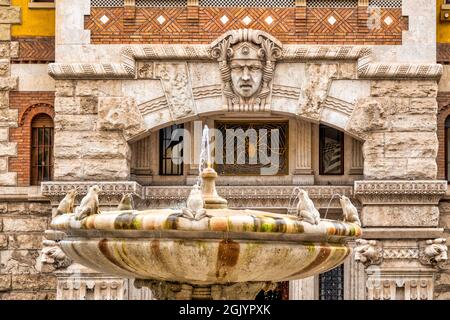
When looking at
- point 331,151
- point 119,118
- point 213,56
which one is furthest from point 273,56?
point 119,118

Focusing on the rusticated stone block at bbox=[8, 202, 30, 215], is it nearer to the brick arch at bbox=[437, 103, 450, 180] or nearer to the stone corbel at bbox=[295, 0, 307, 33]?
the stone corbel at bbox=[295, 0, 307, 33]

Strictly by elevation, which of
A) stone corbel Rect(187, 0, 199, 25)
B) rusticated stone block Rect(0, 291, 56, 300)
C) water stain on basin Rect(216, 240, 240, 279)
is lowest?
rusticated stone block Rect(0, 291, 56, 300)

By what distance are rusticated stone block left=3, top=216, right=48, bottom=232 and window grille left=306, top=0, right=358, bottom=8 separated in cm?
630

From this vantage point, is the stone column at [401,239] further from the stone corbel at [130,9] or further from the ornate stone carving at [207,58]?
the stone corbel at [130,9]

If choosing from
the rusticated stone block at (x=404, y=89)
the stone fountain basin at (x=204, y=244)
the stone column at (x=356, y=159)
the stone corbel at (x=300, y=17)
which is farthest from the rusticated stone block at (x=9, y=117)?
the stone fountain basin at (x=204, y=244)

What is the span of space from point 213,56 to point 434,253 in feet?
17.1

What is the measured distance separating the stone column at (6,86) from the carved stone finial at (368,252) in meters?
6.49

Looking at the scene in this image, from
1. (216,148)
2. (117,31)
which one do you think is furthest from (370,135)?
(117,31)

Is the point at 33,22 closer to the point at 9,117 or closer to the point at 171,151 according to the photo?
the point at 9,117

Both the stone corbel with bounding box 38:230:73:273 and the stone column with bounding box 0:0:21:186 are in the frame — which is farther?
the stone column with bounding box 0:0:21:186

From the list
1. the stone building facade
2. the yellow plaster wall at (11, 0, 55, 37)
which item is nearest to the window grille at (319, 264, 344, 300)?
the stone building facade

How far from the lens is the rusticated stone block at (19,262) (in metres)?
25.3

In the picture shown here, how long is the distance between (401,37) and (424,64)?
0.66 metres

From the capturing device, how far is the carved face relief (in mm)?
24094
